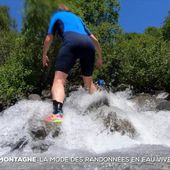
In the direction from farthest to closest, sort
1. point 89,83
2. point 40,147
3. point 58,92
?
1. point 89,83
2. point 58,92
3. point 40,147

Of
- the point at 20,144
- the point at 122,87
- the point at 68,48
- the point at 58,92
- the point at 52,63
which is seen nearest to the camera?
the point at 20,144

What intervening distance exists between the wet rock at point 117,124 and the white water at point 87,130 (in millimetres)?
82

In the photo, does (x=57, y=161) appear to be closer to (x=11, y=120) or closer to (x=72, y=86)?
(x=11, y=120)

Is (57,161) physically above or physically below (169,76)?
below

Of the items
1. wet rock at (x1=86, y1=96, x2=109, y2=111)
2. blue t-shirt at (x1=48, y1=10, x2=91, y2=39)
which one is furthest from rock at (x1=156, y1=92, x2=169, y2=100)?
blue t-shirt at (x1=48, y1=10, x2=91, y2=39)

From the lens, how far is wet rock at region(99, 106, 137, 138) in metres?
8.03

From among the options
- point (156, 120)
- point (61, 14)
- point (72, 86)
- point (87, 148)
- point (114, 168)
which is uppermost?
point (72, 86)

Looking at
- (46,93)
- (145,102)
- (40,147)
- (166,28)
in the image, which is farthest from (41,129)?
(166,28)

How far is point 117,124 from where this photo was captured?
8125mm

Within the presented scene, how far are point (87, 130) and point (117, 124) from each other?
18.5 inches

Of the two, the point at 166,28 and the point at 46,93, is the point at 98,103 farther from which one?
the point at 166,28

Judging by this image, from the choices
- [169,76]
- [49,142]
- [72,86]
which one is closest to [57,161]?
[49,142]

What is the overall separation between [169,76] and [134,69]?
3.66 feet

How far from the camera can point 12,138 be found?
7.62 meters
